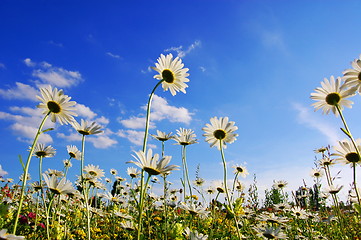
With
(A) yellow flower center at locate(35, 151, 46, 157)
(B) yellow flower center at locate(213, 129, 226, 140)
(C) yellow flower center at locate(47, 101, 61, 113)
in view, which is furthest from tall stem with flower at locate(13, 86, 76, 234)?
(B) yellow flower center at locate(213, 129, 226, 140)

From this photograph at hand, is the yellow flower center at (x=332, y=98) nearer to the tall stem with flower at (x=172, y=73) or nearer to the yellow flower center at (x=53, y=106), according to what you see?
the tall stem with flower at (x=172, y=73)

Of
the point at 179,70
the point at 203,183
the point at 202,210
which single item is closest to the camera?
the point at 179,70

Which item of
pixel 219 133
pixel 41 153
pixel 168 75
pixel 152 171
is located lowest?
pixel 152 171

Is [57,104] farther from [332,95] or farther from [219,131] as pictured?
[332,95]

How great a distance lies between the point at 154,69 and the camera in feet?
7.69

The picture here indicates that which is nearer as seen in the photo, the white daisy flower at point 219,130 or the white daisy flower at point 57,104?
the white daisy flower at point 57,104

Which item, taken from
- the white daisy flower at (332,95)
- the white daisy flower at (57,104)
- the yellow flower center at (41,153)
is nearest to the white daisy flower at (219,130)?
the white daisy flower at (332,95)

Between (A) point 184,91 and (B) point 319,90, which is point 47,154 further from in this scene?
(B) point 319,90

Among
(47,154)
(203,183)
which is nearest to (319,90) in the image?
(47,154)

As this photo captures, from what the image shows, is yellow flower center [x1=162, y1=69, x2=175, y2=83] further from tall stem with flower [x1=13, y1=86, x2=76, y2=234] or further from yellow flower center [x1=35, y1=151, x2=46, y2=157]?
yellow flower center [x1=35, y1=151, x2=46, y2=157]

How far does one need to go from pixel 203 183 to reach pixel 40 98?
163 inches

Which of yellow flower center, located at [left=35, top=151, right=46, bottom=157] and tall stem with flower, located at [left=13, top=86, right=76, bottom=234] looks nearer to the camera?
tall stem with flower, located at [left=13, top=86, right=76, bottom=234]

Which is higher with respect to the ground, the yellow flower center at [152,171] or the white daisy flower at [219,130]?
the white daisy flower at [219,130]

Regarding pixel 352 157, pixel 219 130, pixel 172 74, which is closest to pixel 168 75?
pixel 172 74
